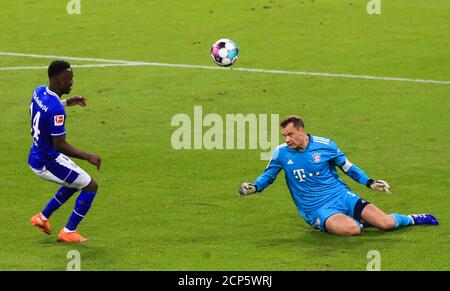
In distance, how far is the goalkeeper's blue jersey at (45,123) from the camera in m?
16.1

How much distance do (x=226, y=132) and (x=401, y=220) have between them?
24.0ft

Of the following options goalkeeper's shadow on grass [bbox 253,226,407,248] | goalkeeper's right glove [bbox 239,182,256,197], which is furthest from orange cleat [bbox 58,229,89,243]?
goalkeeper's shadow on grass [bbox 253,226,407,248]

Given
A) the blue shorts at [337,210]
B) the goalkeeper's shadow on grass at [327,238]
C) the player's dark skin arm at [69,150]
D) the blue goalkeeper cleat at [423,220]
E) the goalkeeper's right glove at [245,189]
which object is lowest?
the goalkeeper's shadow on grass at [327,238]

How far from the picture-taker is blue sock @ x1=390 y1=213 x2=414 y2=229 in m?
17.0

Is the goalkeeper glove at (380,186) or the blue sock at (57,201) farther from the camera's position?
the blue sock at (57,201)

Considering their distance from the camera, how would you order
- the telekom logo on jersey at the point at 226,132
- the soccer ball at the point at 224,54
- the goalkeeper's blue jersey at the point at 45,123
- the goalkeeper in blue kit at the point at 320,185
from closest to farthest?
the goalkeeper's blue jersey at the point at 45,123, the goalkeeper in blue kit at the point at 320,185, the telekom logo on jersey at the point at 226,132, the soccer ball at the point at 224,54

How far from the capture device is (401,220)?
1706 centimetres

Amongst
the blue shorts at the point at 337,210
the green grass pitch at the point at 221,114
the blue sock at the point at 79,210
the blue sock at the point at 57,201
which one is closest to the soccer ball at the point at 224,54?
the green grass pitch at the point at 221,114

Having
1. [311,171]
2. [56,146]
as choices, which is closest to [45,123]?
[56,146]

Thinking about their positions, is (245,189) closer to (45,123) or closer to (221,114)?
(45,123)

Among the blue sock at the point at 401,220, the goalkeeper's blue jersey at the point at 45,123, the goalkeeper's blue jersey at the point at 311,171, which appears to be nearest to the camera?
the goalkeeper's blue jersey at the point at 45,123

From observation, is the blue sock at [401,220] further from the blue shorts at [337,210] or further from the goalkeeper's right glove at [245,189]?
the goalkeeper's right glove at [245,189]

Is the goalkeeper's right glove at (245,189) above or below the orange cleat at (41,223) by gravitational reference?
above
